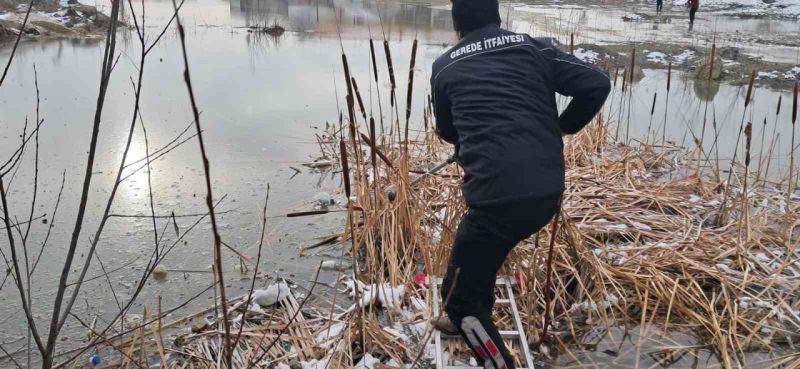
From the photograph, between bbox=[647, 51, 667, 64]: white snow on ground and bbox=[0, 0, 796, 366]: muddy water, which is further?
bbox=[647, 51, 667, 64]: white snow on ground

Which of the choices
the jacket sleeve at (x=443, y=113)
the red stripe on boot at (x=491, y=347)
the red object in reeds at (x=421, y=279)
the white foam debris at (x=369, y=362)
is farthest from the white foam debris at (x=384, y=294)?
the jacket sleeve at (x=443, y=113)

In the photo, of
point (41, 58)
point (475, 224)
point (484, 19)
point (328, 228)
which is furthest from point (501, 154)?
point (41, 58)

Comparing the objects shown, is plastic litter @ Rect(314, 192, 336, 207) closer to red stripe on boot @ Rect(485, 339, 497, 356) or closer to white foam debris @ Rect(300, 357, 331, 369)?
white foam debris @ Rect(300, 357, 331, 369)

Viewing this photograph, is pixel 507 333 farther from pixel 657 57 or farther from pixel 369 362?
pixel 657 57

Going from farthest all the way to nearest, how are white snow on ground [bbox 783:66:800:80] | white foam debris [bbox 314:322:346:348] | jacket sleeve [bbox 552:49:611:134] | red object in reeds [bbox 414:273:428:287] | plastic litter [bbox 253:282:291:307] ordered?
white snow on ground [bbox 783:66:800:80]
red object in reeds [bbox 414:273:428:287]
plastic litter [bbox 253:282:291:307]
white foam debris [bbox 314:322:346:348]
jacket sleeve [bbox 552:49:611:134]

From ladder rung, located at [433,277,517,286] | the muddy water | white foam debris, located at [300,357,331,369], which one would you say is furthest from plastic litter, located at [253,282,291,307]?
ladder rung, located at [433,277,517,286]

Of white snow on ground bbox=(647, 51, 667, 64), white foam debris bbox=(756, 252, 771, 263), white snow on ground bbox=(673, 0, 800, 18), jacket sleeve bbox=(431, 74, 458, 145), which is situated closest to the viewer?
jacket sleeve bbox=(431, 74, 458, 145)

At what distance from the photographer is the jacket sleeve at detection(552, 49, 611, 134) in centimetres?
205

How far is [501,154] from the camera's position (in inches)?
74.5

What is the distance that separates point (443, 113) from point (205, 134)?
3.51m

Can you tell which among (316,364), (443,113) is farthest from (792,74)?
(316,364)

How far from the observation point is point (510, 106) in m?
1.96

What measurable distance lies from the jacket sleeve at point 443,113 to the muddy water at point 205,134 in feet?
2.27

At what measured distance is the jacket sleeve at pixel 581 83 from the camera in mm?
2047
